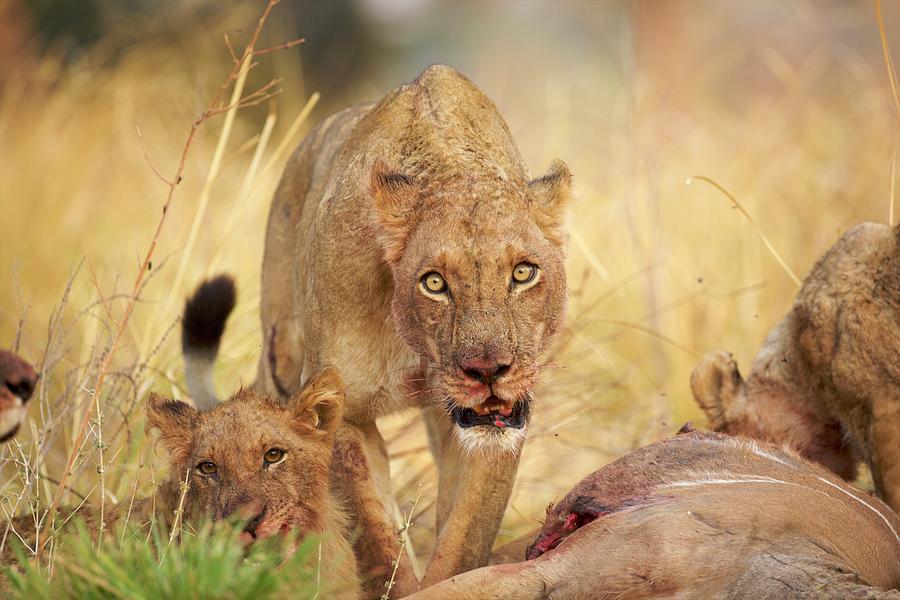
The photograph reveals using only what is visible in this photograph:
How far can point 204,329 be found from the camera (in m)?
4.91

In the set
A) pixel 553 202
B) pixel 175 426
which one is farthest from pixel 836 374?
pixel 175 426

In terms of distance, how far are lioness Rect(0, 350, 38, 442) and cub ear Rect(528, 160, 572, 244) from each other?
164cm

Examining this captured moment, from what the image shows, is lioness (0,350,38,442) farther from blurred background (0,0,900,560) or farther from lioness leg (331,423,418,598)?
lioness leg (331,423,418,598)

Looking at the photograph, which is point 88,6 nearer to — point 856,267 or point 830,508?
point 856,267

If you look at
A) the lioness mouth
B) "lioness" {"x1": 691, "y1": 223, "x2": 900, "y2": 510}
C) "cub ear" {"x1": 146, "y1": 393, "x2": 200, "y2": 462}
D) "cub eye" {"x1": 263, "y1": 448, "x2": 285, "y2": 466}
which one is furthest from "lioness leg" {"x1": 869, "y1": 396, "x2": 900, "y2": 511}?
"cub ear" {"x1": 146, "y1": 393, "x2": 200, "y2": 462}

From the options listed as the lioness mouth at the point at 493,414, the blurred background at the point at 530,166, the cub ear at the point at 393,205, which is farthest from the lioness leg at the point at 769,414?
the cub ear at the point at 393,205

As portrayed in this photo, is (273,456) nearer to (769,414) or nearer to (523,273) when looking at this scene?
(523,273)

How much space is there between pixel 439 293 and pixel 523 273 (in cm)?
26

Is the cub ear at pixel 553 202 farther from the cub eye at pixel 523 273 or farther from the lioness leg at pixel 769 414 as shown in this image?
the lioness leg at pixel 769 414

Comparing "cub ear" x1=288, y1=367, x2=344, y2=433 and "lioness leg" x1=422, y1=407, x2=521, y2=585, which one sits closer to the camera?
"cub ear" x1=288, y1=367, x2=344, y2=433

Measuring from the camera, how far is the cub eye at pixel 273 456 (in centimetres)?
378

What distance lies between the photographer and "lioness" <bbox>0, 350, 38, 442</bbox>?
322 centimetres

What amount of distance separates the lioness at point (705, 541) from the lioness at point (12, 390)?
1.12 meters

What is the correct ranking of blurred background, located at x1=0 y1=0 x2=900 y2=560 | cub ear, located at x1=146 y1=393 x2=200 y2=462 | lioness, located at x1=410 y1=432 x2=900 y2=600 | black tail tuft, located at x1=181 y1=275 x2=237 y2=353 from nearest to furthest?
lioness, located at x1=410 y1=432 x2=900 y2=600 → cub ear, located at x1=146 y1=393 x2=200 y2=462 → black tail tuft, located at x1=181 y1=275 x2=237 y2=353 → blurred background, located at x1=0 y1=0 x2=900 y2=560
